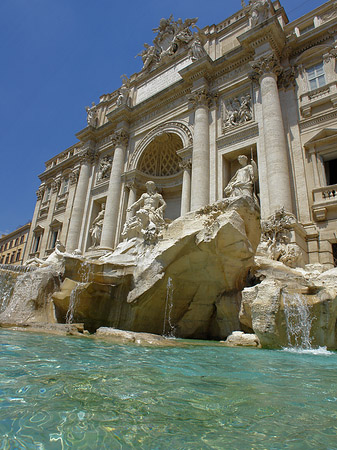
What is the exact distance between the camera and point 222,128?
17031 mm

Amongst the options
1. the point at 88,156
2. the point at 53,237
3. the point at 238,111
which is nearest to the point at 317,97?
the point at 238,111

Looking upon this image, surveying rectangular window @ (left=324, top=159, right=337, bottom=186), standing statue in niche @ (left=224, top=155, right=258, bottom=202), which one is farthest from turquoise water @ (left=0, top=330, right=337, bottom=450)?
rectangular window @ (left=324, top=159, right=337, bottom=186)

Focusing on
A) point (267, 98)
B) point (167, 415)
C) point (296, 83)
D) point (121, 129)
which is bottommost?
point (167, 415)

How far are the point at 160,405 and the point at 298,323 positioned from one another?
4.16 meters

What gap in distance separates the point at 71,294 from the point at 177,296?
107 inches

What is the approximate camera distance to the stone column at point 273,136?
512 inches

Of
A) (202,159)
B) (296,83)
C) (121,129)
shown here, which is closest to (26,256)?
(121,129)

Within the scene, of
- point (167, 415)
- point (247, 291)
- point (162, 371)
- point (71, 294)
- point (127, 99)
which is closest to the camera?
point (167, 415)

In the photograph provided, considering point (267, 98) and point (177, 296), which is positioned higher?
point (267, 98)

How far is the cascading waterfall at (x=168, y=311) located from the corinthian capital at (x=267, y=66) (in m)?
12.6

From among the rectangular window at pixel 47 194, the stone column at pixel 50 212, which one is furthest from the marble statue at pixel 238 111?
the rectangular window at pixel 47 194

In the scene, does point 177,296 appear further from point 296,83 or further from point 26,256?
point 26,256

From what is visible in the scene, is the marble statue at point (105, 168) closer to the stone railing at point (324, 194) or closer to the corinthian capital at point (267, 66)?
the corinthian capital at point (267, 66)

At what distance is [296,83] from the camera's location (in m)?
15.3
